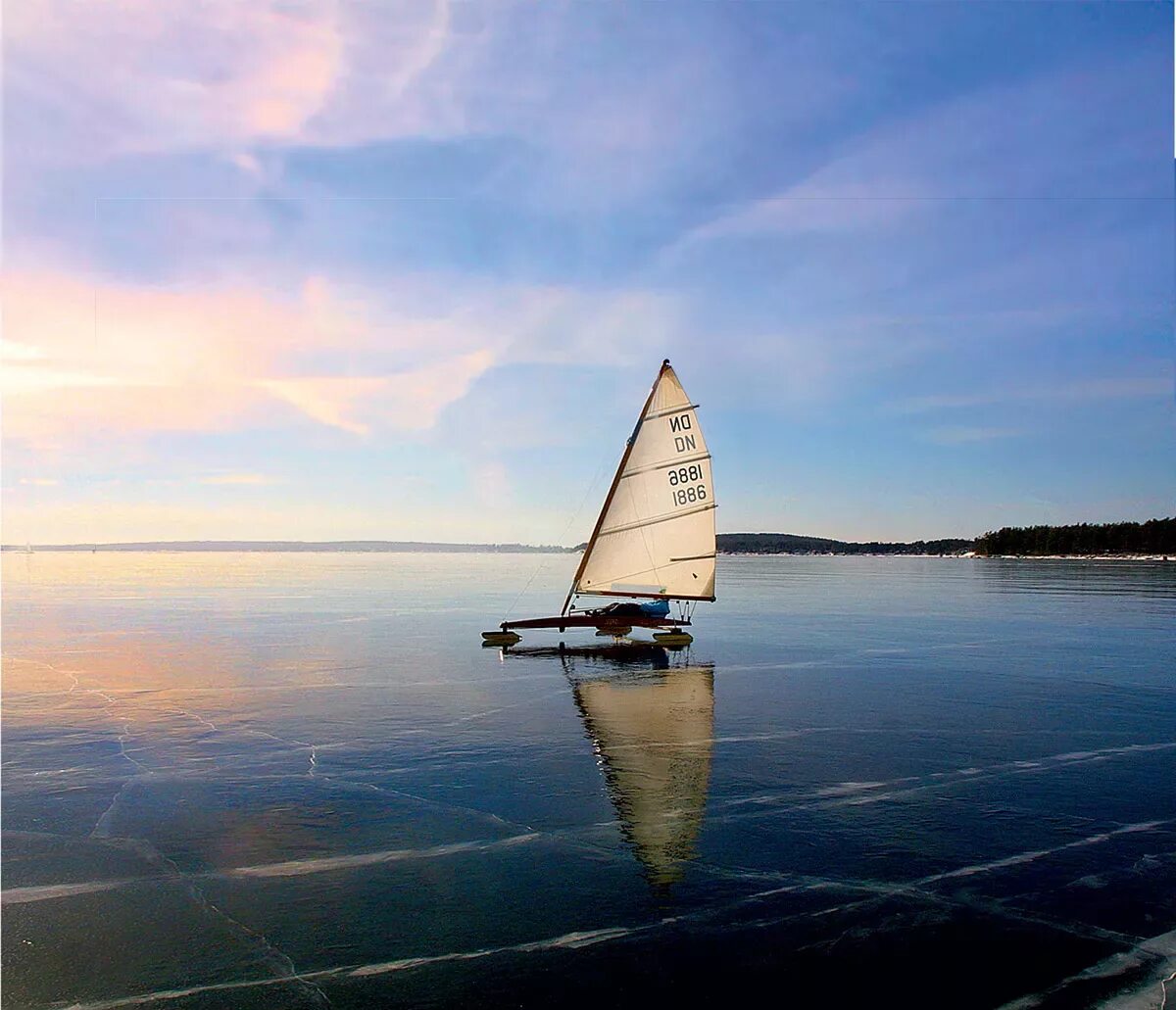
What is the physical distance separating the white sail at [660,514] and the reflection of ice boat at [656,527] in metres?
0.06

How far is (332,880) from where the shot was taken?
14992 mm

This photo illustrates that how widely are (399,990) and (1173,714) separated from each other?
2874cm

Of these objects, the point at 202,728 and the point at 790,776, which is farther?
the point at 202,728

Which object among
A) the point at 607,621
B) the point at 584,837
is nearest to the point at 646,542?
the point at 607,621

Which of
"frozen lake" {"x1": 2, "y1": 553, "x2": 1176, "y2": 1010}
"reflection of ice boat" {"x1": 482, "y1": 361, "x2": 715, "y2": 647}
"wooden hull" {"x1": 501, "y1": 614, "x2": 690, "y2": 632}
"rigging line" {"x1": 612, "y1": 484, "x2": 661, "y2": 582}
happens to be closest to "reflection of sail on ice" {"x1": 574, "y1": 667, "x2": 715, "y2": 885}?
"frozen lake" {"x1": 2, "y1": 553, "x2": 1176, "y2": 1010}

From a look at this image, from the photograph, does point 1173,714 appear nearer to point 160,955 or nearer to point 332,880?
point 332,880

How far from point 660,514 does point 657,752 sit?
2762cm

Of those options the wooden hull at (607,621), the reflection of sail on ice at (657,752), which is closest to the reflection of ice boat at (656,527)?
the wooden hull at (607,621)

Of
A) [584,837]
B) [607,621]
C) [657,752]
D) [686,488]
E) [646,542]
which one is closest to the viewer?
[584,837]

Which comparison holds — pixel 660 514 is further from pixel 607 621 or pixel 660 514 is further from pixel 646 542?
pixel 607 621

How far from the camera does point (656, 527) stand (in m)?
51.3

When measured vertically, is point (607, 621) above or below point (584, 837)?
above

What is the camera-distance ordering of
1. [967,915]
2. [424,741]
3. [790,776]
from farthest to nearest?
[424,741]
[790,776]
[967,915]

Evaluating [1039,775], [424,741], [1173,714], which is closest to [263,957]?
[424,741]
